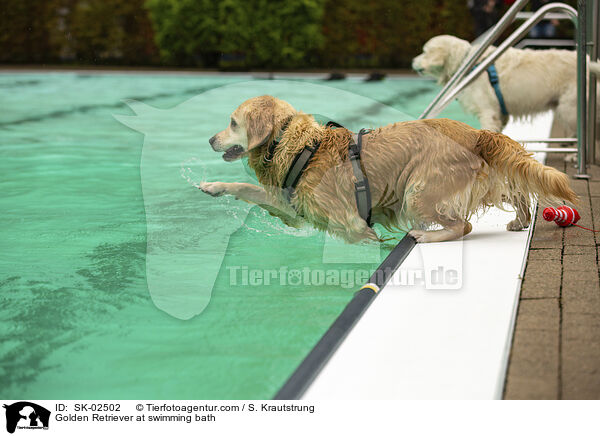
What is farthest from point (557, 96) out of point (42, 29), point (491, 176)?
point (42, 29)

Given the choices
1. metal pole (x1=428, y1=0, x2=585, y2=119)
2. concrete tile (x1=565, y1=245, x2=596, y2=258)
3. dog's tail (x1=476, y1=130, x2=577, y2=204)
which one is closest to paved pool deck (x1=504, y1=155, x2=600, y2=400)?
concrete tile (x1=565, y1=245, x2=596, y2=258)

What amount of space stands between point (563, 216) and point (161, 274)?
2.08 metres

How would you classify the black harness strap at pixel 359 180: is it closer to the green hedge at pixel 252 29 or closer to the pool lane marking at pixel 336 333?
the pool lane marking at pixel 336 333

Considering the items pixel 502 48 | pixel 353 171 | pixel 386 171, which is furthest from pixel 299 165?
pixel 502 48

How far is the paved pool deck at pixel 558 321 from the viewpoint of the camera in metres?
1.82

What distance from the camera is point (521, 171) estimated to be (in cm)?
321

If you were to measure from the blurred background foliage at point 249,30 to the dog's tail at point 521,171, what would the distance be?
11.1 meters

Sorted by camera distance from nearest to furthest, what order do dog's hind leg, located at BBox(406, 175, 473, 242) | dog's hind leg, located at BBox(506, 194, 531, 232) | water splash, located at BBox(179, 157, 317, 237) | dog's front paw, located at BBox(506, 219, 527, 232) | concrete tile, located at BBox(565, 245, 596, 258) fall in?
concrete tile, located at BBox(565, 245, 596, 258) → dog's hind leg, located at BBox(406, 175, 473, 242) → dog's hind leg, located at BBox(506, 194, 531, 232) → dog's front paw, located at BBox(506, 219, 527, 232) → water splash, located at BBox(179, 157, 317, 237)

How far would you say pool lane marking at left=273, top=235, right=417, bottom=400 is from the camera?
6.19 feet

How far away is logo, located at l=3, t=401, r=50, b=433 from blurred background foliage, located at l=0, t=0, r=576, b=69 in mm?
13036


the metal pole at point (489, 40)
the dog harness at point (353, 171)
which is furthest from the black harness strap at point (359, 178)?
the metal pole at point (489, 40)

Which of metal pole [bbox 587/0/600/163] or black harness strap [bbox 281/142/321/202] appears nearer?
black harness strap [bbox 281/142/321/202]

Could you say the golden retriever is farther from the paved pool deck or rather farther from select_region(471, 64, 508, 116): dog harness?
select_region(471, 64, 508, 116): dog harness

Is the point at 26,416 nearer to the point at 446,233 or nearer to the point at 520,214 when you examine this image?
the point at 446,233
